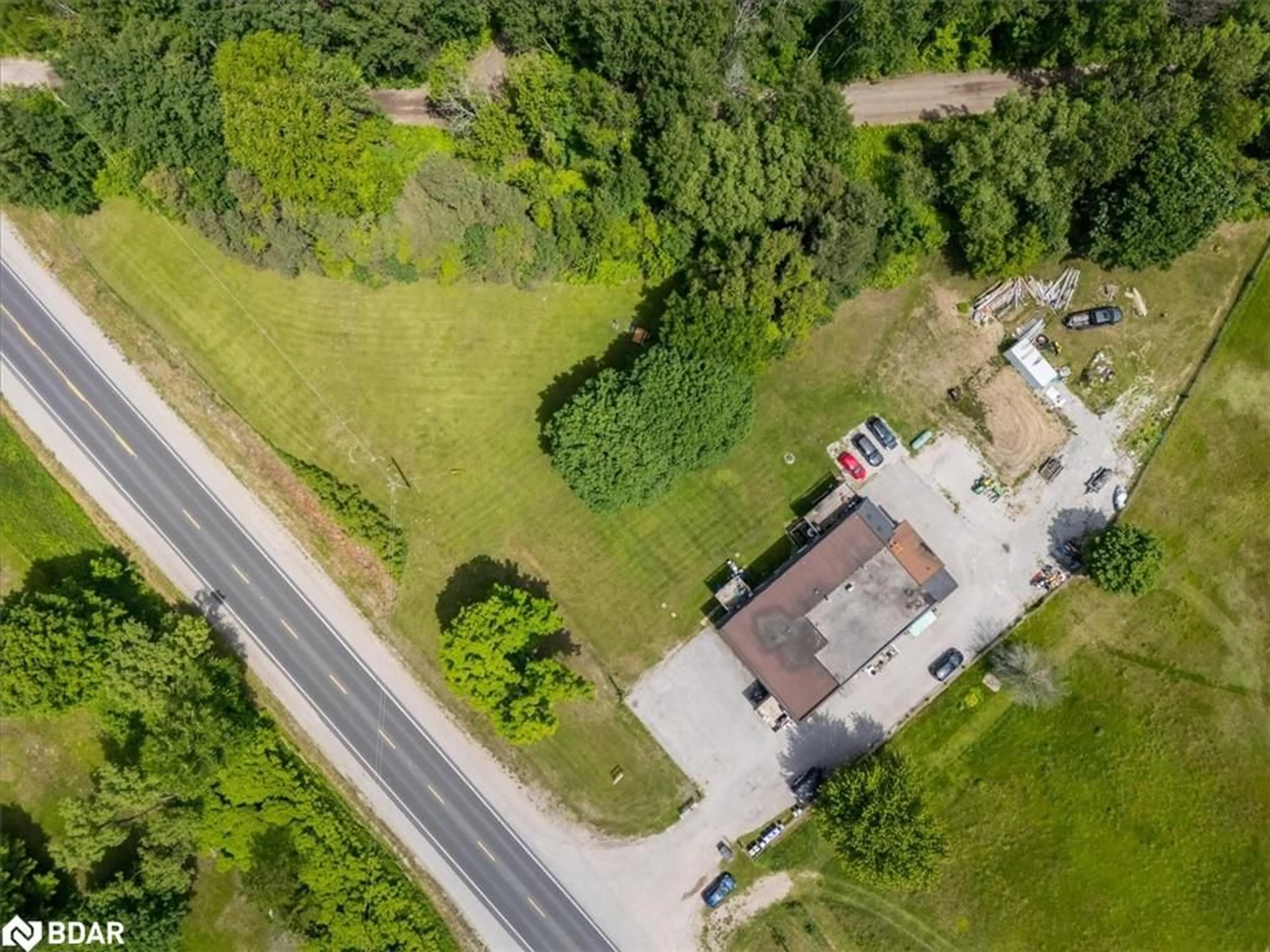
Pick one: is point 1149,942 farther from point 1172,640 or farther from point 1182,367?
point 1182,367

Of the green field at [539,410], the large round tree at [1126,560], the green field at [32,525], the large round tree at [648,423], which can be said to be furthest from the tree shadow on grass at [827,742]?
the green field at [32,525]

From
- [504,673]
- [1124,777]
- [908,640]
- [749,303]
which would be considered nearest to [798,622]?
[908,640]

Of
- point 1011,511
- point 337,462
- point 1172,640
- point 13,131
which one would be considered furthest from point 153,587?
point 1172,640

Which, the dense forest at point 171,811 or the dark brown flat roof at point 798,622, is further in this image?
the dark brown flat roof at point 798,622

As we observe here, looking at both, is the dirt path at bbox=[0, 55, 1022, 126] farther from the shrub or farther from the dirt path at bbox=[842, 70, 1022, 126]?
the shrub

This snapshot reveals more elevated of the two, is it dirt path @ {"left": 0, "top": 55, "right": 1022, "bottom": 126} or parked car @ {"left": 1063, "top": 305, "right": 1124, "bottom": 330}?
dirt path @ {"left": 0, "top": 55, "right": 1022, "bottom": 126}

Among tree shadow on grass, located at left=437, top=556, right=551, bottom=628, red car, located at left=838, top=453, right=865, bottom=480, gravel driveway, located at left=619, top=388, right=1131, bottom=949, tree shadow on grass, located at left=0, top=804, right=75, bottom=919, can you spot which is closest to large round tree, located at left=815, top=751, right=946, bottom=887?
gravel driveway, located at left=619, top=388, right=1131, bottom=949

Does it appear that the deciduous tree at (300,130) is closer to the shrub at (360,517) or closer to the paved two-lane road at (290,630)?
Result: the shrub at (360,517)
